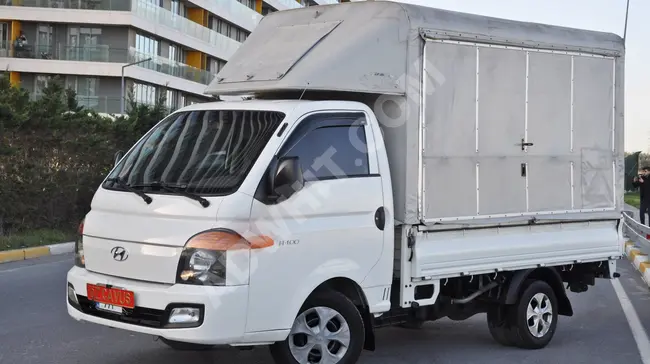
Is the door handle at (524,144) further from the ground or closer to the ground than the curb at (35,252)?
further from the ground

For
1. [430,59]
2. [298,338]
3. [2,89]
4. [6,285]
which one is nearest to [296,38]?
[430,59]

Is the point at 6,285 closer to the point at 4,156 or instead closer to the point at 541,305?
the point at 4,156

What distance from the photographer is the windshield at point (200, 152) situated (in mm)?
6223

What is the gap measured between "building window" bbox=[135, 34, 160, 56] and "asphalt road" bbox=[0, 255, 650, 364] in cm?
3781

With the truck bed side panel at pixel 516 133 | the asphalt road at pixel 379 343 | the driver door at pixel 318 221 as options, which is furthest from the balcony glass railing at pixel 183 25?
the driver door at pixel 318 221

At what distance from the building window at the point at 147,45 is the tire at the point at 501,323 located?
4102cm

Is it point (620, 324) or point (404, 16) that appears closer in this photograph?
point (404, 16)

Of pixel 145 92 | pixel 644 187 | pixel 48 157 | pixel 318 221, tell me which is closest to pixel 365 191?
pixel 318 221

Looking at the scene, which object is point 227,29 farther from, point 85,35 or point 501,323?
point 501,323

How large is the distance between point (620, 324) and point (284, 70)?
515cm

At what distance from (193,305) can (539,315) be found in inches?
147

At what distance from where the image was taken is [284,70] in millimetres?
6914

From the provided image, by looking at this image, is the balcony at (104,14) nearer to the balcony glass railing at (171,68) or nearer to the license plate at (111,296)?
the balcony glass railing at (171,68)

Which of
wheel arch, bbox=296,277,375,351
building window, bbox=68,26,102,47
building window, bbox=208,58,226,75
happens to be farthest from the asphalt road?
building window, bbox=208,58,226,75
